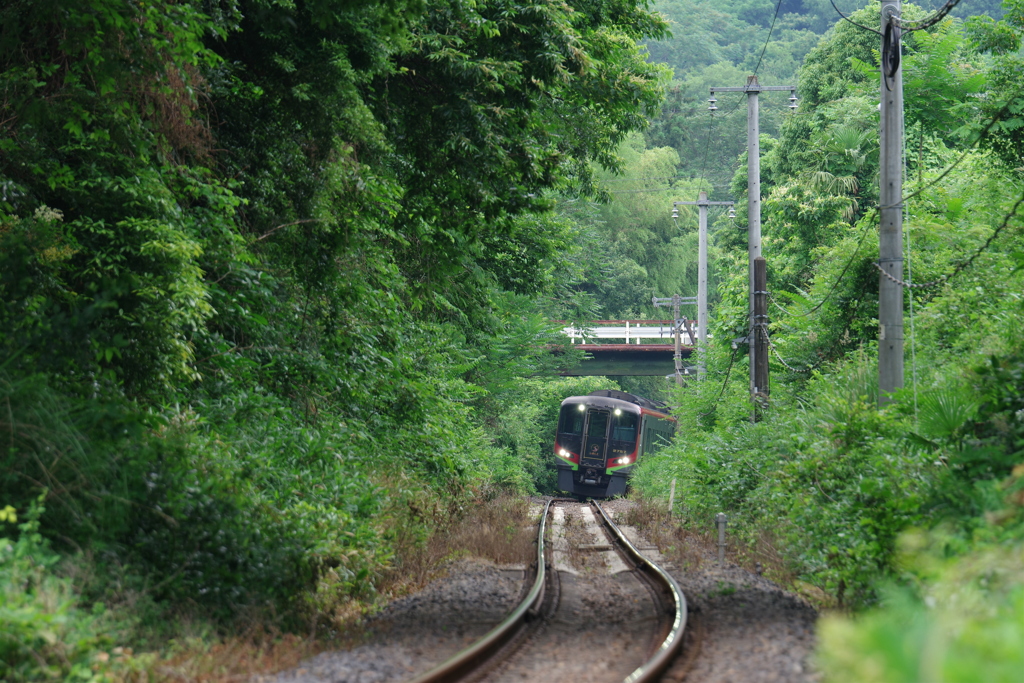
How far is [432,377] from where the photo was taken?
16656mm

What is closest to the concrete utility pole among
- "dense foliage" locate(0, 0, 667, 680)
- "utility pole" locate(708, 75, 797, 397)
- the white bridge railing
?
"dense foliage" locate(0, 0, 667, 680)

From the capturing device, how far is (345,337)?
38.4 feet

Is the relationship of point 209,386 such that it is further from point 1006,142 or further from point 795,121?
point 795,121

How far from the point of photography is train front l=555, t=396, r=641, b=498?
95.4 ft

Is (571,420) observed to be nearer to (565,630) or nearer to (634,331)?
(634,331)

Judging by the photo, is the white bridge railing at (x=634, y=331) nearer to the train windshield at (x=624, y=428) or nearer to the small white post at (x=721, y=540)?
the train windshield at (x=624, y=428)

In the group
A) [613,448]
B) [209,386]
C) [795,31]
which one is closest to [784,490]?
[209,386]

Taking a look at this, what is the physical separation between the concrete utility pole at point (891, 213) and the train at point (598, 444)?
17938 millimetres

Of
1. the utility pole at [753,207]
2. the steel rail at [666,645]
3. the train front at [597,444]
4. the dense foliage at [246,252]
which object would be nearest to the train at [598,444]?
the train front at [597,444]

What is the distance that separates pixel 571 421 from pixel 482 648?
23.1 meters

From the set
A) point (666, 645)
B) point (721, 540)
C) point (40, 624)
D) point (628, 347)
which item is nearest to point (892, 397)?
point (721, 540)

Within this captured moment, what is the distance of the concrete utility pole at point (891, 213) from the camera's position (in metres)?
11.2

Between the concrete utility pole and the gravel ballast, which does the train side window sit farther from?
the concrete utility pole

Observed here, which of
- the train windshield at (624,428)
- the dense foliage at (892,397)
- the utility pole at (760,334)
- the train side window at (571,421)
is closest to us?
the dense foliage at (892,397)
